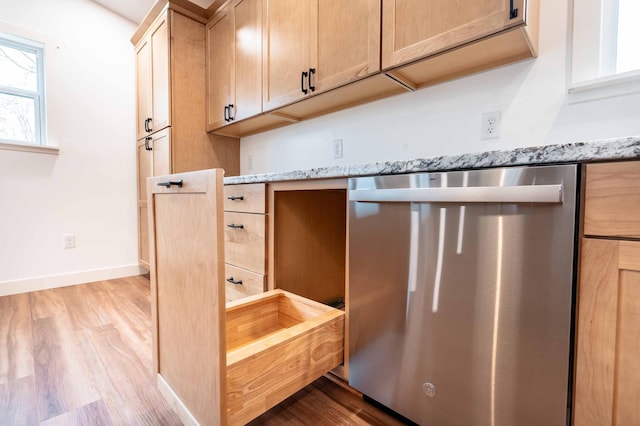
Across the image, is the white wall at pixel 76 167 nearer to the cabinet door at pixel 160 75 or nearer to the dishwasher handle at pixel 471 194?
the cabinet door at pixel 160 75

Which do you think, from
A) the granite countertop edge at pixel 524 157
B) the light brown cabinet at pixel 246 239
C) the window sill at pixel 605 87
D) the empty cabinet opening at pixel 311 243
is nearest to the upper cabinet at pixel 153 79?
the light brown cabinet at pixel 246 239

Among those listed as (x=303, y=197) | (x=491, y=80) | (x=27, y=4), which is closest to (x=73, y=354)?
(x=303, y=197)

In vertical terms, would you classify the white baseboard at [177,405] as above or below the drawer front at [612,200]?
below

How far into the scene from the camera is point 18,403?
1023mm

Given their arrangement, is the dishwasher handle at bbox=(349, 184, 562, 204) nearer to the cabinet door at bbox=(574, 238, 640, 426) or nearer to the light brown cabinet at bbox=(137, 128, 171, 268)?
the cabinet door at bbox=(574, 238, 640, 426)

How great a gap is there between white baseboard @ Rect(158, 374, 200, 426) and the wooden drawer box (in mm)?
185

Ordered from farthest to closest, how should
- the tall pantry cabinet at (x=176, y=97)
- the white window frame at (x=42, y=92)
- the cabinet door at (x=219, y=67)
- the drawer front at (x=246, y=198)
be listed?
the white window frame at (x=42, y=92), the tall pantry cabinet at (x=176, y=97), the cabinet door at (x=219, y=67), the drawer front at (x=246, y=198)

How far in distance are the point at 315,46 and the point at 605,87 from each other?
→ 1.17 m

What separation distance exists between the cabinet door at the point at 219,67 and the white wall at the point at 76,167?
1.06 meters

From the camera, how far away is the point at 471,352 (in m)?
0.73

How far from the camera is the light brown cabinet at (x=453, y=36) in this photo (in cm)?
95

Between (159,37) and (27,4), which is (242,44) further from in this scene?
(27,4)

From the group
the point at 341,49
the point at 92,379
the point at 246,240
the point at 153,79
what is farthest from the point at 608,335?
the point at 153,79

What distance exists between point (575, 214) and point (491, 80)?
0.85 metres
